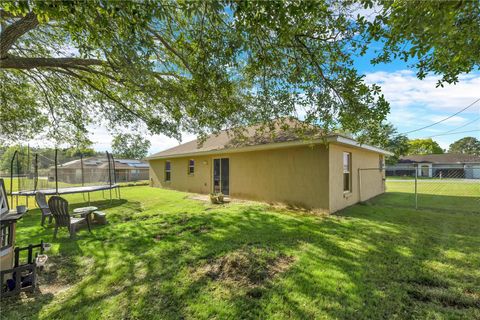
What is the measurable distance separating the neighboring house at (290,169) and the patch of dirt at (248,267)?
3902 mm

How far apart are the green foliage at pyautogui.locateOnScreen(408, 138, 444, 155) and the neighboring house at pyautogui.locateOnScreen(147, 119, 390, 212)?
4813 centimetres

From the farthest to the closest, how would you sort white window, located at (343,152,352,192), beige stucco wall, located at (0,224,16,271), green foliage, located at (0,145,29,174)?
green foliage, located at (0,145,29,174), white window, located at (343,152,352,192), beige stucco wall, located at (0,224,16,271)

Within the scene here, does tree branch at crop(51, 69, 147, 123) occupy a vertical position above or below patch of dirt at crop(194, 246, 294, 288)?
above

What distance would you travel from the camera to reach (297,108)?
6023mm

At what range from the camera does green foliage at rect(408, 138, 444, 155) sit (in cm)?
4931

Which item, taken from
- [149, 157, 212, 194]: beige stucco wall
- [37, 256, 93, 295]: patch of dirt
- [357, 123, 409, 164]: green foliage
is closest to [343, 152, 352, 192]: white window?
[357, 123, 409, 164]: green foliage

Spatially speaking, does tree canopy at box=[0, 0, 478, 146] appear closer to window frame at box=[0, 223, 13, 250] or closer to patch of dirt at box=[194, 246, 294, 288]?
window frame at box=[0, 223, 13, 250]

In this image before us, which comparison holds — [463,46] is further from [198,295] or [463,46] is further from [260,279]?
[198,295]

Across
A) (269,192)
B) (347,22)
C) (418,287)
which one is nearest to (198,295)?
(418,287)

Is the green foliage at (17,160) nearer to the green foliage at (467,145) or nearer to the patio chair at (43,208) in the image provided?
the patio chair at (43,208)

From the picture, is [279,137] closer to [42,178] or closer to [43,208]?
[43,208]

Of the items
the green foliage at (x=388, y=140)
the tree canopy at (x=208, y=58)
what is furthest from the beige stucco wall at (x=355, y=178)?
the tree canopy at (x=208, y=58)

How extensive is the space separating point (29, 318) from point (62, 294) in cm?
51

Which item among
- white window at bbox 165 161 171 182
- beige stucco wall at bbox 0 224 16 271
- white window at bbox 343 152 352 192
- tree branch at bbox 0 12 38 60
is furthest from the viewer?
white window at bbox 165 161 171 182
